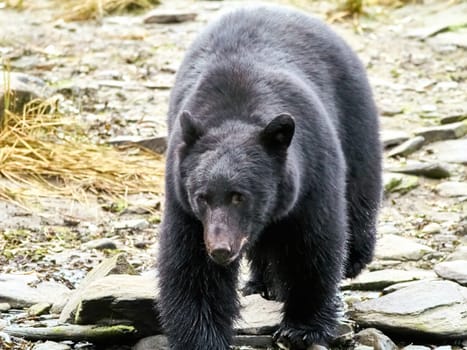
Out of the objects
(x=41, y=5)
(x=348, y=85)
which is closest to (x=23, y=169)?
(x=348, y=85)

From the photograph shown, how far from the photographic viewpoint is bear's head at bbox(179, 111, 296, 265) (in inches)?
196

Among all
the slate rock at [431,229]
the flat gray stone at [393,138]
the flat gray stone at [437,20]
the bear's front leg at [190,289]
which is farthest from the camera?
the flat gray stone at [437,20]

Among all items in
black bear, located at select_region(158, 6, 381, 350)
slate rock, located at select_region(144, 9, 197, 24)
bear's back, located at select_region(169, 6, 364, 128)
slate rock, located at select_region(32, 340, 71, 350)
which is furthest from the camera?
slate rock, located at select_region(144, 9, 197, 24)

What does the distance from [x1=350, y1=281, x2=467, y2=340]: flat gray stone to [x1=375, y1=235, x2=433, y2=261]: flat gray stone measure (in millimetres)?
1000

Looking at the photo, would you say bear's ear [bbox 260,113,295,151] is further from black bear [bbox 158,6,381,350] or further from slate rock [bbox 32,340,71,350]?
slate rock [bbox 32,340,71,350]

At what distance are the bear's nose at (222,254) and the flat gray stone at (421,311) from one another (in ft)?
4.95

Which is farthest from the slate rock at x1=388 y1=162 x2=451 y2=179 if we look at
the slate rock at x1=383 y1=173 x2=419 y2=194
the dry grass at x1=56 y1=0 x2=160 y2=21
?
the dry grass at x1=56 y1=0 x2=160 y2=21

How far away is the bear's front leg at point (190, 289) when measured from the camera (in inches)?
217

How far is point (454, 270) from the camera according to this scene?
6824 mm

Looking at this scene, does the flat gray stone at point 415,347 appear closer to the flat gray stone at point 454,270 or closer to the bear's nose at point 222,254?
the flat gray stone at point 454,270

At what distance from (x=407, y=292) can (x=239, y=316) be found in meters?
1.15

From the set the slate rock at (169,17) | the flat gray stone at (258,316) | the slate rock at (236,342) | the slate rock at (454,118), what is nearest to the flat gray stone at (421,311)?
the flat gray stone at (258,316)

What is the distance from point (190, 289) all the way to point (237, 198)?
0.74 m

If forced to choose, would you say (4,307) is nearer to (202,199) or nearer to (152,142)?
(202,199)
